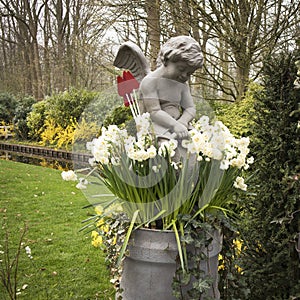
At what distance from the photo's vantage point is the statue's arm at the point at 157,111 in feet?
7.48

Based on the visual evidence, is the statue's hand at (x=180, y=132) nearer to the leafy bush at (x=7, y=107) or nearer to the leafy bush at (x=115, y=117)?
the leafy bush at (x=115, y=117)

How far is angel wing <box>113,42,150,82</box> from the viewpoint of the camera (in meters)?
2.60

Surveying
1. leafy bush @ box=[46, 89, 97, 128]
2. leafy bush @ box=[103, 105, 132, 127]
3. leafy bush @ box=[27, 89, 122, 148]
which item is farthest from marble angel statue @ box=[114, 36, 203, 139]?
leafy bush @ box=[46, 89, 97, 128]

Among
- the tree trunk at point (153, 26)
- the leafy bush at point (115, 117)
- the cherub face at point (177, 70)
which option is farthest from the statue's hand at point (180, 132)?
the tree trunk at point (153, 26)

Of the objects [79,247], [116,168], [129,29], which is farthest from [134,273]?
[129,29]

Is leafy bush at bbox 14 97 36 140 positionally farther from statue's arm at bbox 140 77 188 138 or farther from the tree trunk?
statue's arm at bbox 140 77 188 138

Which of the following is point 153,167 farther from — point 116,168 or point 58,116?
point 58,116

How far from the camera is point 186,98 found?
243 cm

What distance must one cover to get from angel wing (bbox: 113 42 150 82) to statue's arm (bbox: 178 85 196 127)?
0.36m

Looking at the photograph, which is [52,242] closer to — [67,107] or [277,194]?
[277,194]

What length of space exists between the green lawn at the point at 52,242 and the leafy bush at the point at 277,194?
52.2 inches

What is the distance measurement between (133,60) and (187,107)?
580 mm

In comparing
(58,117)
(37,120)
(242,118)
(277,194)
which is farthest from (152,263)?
(37,120)

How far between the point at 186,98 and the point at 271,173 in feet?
2.41
